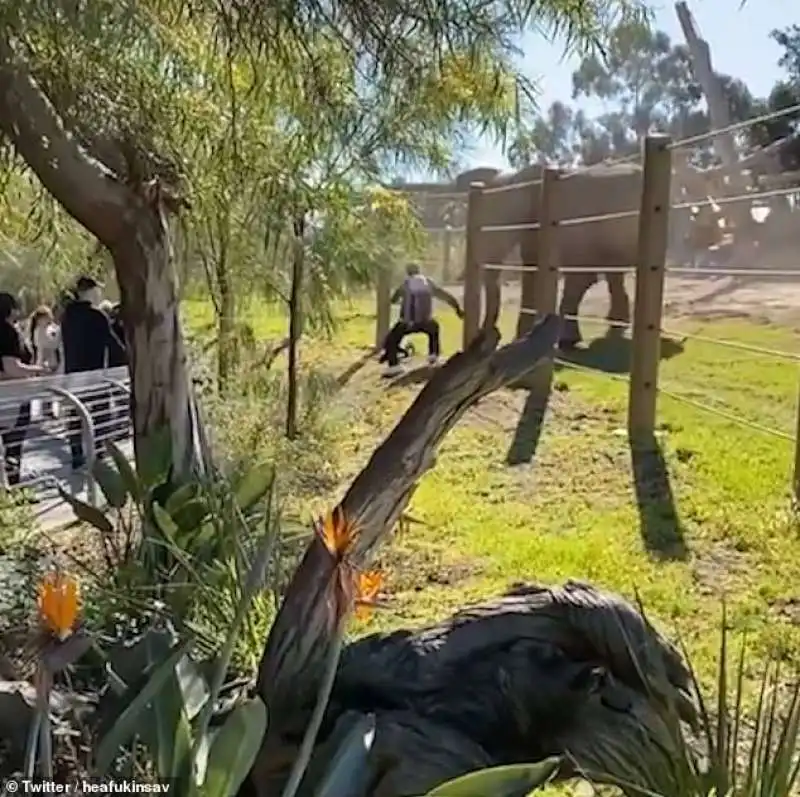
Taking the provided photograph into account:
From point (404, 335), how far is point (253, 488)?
6.42 m

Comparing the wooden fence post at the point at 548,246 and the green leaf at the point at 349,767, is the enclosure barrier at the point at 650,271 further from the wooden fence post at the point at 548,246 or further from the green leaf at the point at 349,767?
the green leaf at the point at 349,767

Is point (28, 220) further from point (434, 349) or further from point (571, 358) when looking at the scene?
point (434, 349)

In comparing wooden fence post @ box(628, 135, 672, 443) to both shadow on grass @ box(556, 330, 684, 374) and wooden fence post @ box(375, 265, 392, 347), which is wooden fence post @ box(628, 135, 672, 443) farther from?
wooden fence post @ box(375, 265, 392, 347)

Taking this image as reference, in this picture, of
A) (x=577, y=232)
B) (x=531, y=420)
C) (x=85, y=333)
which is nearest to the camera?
(x=85, y=333)

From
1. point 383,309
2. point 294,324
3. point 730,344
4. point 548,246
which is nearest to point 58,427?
point 294,324

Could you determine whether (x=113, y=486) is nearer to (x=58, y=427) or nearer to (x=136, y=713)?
(x=136, y=713)

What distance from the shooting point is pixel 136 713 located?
1.69 meters

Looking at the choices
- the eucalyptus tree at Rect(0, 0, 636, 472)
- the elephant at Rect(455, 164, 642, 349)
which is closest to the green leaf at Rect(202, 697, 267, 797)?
the eucalyptus tree at Rect(0, 0, 636, 472)

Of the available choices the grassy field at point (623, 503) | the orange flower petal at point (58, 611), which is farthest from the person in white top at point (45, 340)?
the orange flower petal at point (58, 611)

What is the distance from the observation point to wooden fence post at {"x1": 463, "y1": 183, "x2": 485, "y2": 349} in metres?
9.61

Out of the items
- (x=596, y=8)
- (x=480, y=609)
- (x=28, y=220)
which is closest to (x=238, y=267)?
(x=28, y=220)

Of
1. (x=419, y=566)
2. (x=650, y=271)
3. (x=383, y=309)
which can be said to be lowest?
(x=419, y=566)

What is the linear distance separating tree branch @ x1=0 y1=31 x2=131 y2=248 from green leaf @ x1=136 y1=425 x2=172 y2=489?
0.59m

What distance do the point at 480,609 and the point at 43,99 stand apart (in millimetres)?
1820
